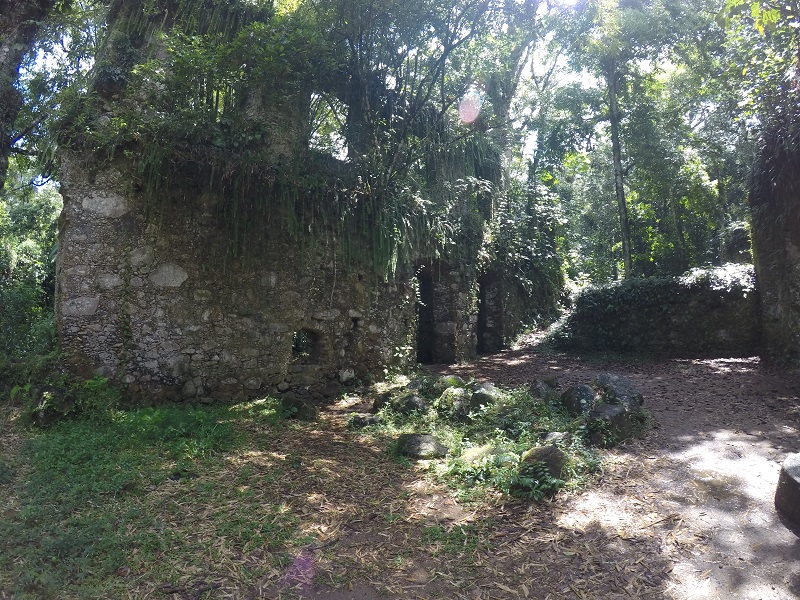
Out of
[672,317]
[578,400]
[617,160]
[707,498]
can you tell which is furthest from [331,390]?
[617,160]

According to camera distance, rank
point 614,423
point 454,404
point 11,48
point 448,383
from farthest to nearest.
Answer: point 448,383
point 454,404
point 11,48
point 614,423

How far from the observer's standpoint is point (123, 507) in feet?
12.4

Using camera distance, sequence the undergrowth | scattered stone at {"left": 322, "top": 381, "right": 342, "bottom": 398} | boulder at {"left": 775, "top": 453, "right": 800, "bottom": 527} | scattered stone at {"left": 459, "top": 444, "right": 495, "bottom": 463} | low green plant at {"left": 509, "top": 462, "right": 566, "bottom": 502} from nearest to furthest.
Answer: boulder at {"left": 775, "top": 453, "right": 800, "bottom": 527} < low green plant at {"left": 509, "top": 462, "right": 566, "bottom": 502} < the undergrowth < scattered stone at {"left": 459, "top": 444, "right": 495, "bottom": 463} < scattered stone at {"left": 322, "top": 381, "right": 342, "bottom": 398}

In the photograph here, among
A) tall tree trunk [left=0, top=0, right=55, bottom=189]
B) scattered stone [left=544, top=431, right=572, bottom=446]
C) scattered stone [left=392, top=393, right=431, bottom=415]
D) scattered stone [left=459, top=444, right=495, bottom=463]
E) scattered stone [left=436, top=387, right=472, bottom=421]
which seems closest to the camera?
scattered stone [left=459, top=444, right=495, bottom=463]

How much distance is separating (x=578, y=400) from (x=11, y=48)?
25.4ft

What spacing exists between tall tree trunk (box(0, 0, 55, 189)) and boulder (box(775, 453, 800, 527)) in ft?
25.9

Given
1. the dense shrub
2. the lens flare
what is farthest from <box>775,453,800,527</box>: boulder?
the lens flare

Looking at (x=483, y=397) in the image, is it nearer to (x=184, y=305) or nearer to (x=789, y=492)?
(x=789, y=492)

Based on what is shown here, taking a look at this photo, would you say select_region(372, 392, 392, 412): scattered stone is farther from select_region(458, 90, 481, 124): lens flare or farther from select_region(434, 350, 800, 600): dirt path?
select_region(458, 90, 481, 124): lens flare

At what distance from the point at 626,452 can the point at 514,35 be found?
7.62 metres

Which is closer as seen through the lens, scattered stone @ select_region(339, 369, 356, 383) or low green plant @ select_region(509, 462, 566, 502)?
low green plant @ select_region(509, 462, 566, 502)

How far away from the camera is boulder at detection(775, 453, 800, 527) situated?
346 cm

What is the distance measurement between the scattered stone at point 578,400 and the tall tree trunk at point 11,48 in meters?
6.97

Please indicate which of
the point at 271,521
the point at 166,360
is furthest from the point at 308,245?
the point at 271,521
